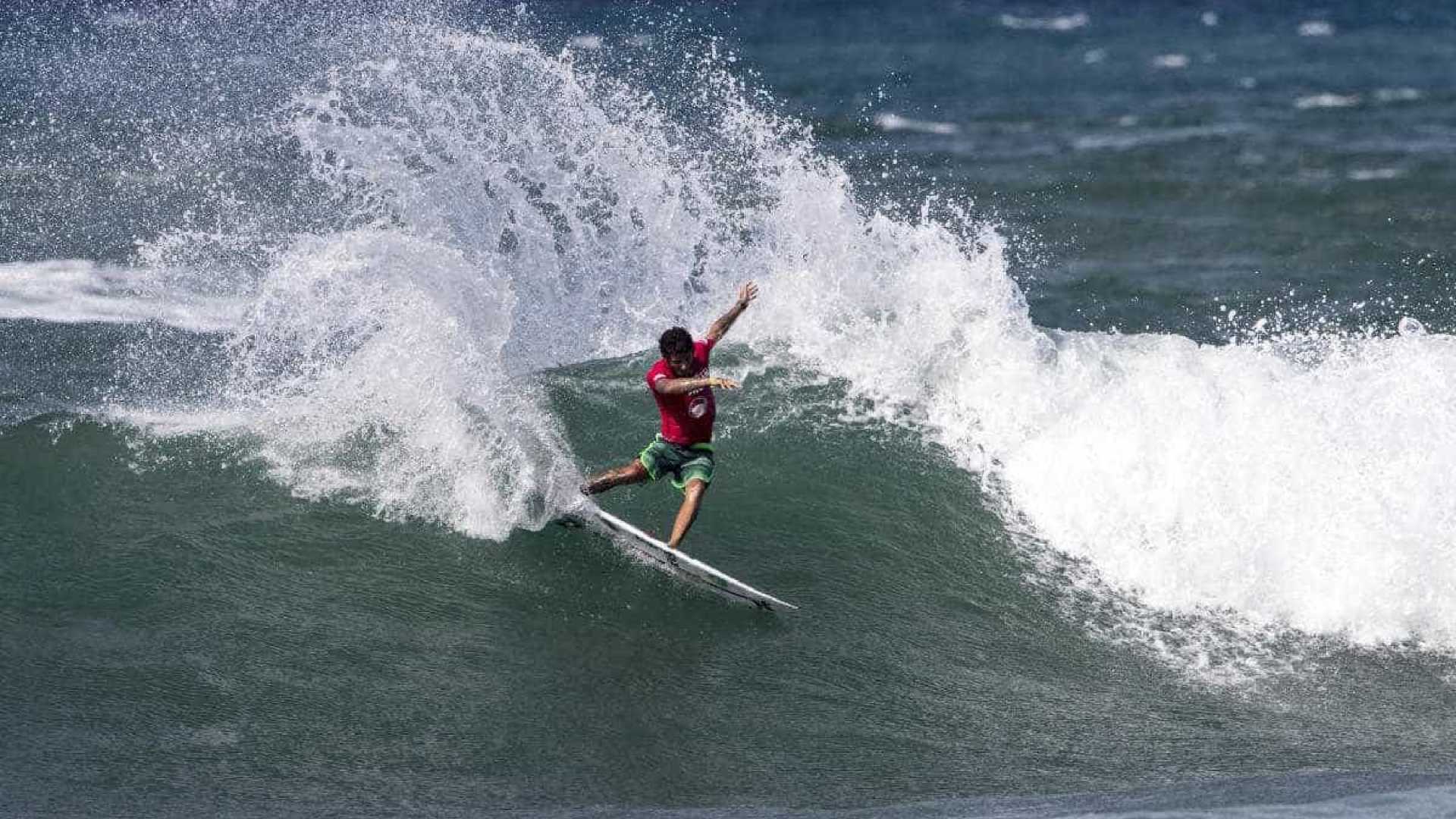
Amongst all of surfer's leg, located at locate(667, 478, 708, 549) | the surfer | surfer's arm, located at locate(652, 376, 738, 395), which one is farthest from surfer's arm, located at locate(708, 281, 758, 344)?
surfer's leg, located at locate(667, 478, 708, 549)

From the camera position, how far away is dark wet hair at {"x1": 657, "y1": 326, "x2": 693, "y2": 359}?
9227 mm

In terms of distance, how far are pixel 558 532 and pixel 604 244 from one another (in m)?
4.54

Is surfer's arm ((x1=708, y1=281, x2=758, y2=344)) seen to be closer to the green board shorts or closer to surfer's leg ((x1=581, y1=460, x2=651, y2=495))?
the green board shorts

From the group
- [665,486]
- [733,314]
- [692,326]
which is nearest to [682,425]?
[733,314]

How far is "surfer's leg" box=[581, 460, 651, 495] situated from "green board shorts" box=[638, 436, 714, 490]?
0.05 meters

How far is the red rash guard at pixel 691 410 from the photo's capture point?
9.48 meters

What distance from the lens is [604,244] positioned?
14078 millimetres

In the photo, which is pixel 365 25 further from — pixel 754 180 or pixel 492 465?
pixel 492 465

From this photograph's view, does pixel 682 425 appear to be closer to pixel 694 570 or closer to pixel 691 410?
pixel 691 410

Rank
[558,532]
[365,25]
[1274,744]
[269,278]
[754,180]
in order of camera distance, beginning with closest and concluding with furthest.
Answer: [1274,744] → [558,532] → [269,278] → [754,180] → [365,25]

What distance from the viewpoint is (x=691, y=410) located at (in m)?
9.55

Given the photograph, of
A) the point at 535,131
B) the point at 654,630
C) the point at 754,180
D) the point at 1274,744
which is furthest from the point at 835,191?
the point at 1274,744

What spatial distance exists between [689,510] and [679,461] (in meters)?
0.36

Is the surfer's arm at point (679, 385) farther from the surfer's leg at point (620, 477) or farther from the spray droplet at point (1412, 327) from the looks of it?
the spray droplet at point (1412, 327)
